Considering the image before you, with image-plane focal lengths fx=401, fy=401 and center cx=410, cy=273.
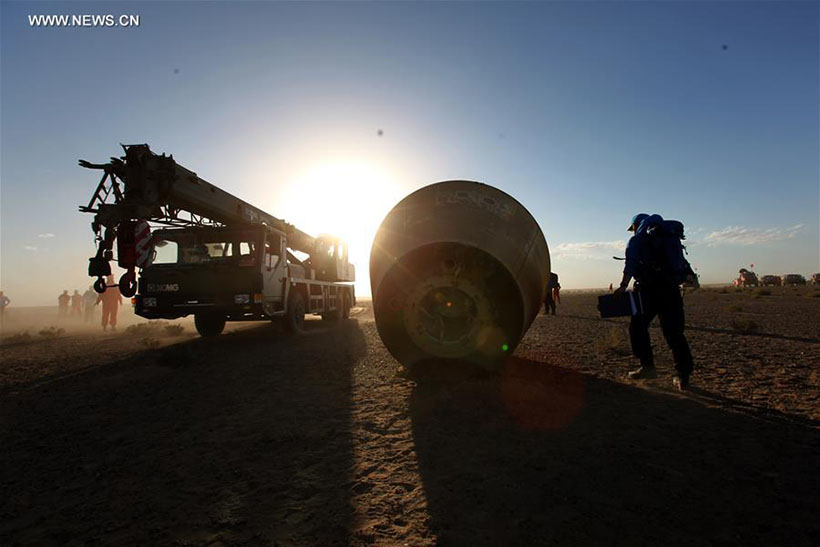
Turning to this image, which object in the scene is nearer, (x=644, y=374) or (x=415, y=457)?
(x=415, y=457)

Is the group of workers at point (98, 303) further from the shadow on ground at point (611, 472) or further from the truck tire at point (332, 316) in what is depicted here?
the shadow on ground at point (611, 472)

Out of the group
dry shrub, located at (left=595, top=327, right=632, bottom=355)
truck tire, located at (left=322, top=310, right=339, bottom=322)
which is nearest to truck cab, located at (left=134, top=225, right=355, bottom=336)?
truck tire, located at (left=322, top=310, right=339, bottom=322)

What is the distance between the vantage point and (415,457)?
2893mm

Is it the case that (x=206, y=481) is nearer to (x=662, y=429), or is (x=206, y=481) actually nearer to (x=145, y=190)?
(x=662, y=429)

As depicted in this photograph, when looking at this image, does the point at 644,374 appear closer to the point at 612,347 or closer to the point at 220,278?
the point at 612,347

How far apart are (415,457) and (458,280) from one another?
1971mm

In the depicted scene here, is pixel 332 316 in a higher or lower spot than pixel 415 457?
higher

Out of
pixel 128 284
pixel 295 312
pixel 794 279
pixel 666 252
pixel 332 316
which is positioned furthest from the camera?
pixel 794 279

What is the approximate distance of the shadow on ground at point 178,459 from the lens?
2104 millimetres

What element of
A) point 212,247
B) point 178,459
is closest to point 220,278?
point 212,247

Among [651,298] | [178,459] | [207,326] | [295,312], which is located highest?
[651,298]

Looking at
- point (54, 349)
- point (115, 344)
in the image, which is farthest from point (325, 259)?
point (54, 349)

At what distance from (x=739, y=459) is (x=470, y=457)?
1.82 m

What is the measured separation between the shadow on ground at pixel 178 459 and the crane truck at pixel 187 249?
2.73 metres
